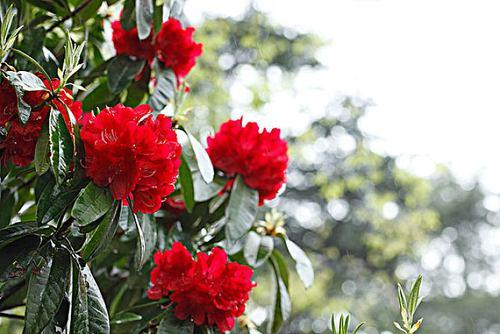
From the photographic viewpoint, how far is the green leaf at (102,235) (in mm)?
745

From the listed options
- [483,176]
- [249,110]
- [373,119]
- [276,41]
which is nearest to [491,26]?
[483,176]

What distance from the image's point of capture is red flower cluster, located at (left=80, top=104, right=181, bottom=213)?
717 millimetres

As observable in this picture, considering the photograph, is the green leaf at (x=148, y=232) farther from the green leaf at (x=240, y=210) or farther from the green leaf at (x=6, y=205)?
the green leaf at (x=6, y=205)

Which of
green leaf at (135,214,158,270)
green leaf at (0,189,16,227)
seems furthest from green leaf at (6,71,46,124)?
green leaf at (0,189,16,227)

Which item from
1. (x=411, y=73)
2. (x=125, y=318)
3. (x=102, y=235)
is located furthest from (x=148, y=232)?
(x=411, y=73)

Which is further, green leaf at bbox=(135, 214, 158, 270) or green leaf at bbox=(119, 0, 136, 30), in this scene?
green leaf at bbox=(119, 0, 136, 30)

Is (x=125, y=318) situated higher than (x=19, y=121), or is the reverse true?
(x=19, y=121)

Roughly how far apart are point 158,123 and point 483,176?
9.98 meters

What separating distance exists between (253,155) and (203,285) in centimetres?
29

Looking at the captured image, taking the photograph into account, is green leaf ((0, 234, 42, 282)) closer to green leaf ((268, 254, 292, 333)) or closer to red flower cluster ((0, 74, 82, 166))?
red flower cluster ((0, 74, 82, 166))

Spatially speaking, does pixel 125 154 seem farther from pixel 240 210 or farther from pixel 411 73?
→ pixel 411 73

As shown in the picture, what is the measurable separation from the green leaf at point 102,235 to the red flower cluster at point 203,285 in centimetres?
17

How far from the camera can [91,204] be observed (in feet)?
2.31

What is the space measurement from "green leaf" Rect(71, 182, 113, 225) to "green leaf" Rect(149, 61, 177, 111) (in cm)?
39
